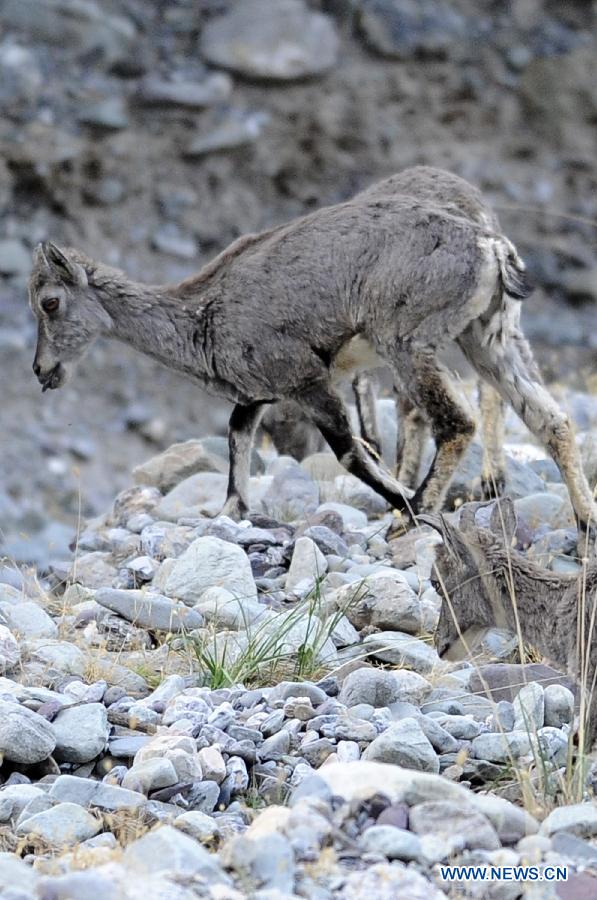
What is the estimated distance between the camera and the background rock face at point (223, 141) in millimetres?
18984

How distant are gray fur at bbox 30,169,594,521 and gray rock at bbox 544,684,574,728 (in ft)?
7.35

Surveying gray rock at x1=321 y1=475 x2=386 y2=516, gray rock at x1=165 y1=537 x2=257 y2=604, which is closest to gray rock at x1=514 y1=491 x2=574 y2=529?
gray rock at x1=321 y1=475 x2=386 y2=516

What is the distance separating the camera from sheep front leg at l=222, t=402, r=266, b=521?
8.63m

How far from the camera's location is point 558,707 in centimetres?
547

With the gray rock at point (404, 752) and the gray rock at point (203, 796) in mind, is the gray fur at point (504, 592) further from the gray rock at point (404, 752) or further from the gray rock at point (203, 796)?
the gray rock at point (203, 796)

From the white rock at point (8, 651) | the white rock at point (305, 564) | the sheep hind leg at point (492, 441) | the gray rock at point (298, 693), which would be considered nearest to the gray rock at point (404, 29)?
the sheep hind leg at point (492, 441)

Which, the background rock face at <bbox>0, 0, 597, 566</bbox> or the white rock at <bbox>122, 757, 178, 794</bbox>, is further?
the background rock face at <bbox>0, 0, 597, 566</bbox>

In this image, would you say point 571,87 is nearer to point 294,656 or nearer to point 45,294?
point 45,294

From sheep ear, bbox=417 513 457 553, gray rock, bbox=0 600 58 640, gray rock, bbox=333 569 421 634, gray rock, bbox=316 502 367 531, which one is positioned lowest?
gray rock, bbox=316 502 367 531

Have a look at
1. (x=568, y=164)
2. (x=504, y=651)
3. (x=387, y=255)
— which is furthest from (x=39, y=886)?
(x=568, y=164)

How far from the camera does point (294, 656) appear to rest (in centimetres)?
604

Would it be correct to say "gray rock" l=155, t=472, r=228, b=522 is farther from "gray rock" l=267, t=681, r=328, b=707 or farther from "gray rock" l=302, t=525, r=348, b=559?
"gray rock" l=267, t=681, r=328, b=707

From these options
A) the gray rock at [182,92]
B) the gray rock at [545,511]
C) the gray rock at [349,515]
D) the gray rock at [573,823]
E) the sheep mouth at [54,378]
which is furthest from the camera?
the gray rock at [182,92]

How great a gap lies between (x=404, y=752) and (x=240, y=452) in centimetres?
399
